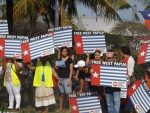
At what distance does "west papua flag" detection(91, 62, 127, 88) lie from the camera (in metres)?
11.3

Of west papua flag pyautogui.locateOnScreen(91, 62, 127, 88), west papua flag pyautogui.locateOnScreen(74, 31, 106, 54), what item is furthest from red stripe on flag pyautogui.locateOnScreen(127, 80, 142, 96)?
west papua flag pyautogui.locateOnScreen(74, 31, 106, 54)

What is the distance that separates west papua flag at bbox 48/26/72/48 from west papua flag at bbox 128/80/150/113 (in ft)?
7.13

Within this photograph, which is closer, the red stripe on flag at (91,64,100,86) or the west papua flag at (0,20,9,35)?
the red stripe on flag at (91,64,100,86)

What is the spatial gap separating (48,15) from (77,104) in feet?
45.3

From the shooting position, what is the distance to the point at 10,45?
12930 millimetres

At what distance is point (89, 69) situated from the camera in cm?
1221

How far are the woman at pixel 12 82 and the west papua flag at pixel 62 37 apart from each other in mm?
1135

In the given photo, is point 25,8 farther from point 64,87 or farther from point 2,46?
point 64,87

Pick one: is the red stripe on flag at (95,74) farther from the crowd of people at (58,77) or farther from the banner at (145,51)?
the banner at (145,51)

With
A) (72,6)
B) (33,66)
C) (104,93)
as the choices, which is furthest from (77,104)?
(72,6)

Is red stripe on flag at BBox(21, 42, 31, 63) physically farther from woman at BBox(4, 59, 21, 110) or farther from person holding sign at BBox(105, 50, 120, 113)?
person holding sign at BBox(105, 50, 120, 113)

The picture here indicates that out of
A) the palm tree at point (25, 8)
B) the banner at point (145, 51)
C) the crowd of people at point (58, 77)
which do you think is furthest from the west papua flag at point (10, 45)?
the palm tree at point (25, 8)

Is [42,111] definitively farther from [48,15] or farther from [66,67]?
[48,15]

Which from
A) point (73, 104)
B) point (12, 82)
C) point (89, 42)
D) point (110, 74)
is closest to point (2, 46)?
point (12, 82)
